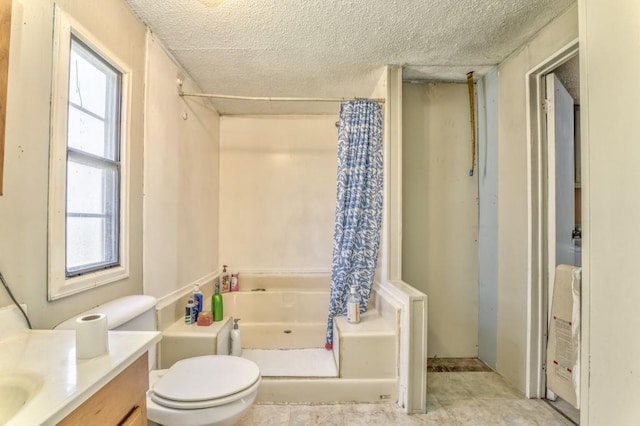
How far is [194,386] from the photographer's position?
4.25 ft

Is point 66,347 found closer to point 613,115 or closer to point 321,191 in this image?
point 613,115

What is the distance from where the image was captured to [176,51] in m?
2.05

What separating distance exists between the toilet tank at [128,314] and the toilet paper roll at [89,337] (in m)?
0.47

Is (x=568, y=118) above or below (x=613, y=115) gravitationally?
above

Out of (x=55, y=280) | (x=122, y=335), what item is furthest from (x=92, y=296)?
(x=122, y=335)

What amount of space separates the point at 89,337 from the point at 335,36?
6.26 ft

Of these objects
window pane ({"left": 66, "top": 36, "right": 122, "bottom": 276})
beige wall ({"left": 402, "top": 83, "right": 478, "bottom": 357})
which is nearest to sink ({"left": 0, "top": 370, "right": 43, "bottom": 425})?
window pane ({"left": 66, "top": 36, "right": 122, "bottom": 276})

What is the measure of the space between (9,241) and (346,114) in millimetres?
2028

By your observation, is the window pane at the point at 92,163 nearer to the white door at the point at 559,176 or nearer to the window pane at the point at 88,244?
the window pane at the point at 88,244

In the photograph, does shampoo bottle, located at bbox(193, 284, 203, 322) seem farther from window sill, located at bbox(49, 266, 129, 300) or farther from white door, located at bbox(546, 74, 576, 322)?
white door, located at bbox(546, 74, 576, 322)

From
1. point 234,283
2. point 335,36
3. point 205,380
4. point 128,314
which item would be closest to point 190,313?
point 128,314

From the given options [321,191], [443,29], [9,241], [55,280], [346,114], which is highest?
[443,29]

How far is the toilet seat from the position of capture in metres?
1.21

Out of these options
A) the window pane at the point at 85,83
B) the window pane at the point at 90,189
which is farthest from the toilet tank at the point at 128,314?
the window pane at the point at 85,83
